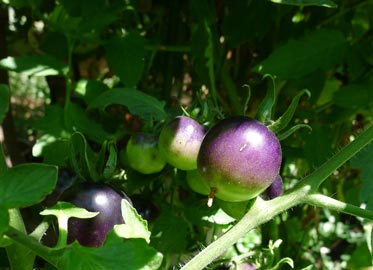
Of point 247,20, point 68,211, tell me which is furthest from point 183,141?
point 247,20

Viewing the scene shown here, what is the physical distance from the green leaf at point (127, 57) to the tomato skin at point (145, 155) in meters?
0.15

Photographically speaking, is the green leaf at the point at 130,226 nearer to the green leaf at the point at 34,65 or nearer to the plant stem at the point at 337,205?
the plant stem at the point at 337,205

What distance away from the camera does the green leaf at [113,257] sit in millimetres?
456

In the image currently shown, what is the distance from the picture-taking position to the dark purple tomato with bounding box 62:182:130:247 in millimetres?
529

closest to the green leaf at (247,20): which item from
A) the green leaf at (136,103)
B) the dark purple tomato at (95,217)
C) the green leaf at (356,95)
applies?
the green leaf at (356,95)

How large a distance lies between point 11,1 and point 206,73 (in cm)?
30

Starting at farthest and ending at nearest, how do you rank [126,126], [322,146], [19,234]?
[126,126]
[322,146]
[19,234]

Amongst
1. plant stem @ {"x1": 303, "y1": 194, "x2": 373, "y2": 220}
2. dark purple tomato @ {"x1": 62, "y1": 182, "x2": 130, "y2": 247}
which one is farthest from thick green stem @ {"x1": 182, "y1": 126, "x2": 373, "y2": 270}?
dark purple tomato @ {"x1": 62, "y1": 182, "x2": 130, "y2": 247}

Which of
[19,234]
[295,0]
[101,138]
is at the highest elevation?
[295,0]

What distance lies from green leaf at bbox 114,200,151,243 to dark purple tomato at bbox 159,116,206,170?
0.44ft

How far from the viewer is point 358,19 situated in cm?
110

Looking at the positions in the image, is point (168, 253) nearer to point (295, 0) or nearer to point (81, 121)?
point (81, 121)

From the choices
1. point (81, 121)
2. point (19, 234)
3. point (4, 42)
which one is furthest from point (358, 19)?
point (19, 234)

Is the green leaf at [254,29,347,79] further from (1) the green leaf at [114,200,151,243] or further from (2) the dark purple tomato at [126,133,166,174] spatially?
(1) the green leaf at [114,200,151,243]
